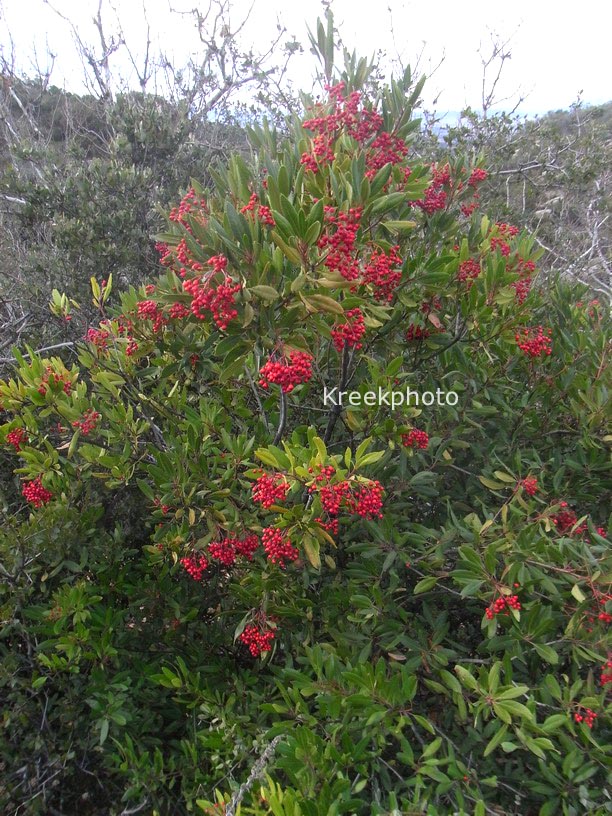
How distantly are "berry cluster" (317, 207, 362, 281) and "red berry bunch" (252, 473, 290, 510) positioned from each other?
0.78m

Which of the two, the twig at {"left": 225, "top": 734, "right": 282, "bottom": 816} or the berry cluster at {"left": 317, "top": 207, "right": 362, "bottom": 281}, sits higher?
the berry cluster at {"left": 317, "top": 207, "right": 362, "bottom": 281}

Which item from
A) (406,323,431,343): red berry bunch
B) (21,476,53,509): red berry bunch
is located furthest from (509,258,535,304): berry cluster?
(21,476,53,509): red berry bunch

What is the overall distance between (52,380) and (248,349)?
1.08 metres

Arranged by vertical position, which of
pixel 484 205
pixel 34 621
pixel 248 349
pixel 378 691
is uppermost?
pixel 484 205

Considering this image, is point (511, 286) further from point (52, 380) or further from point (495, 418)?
point (52, 380)

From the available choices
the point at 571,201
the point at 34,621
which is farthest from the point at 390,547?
the point at 571,201

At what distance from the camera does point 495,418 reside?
2910 millimetres

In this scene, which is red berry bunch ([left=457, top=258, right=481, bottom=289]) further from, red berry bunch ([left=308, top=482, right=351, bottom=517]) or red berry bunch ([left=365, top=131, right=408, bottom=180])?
red berry bunch ([left=308, top=482, right=351, bottom=517])

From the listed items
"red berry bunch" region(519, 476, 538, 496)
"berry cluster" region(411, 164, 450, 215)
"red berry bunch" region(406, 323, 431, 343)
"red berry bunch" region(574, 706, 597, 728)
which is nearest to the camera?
"red berry bunch" region(574, 706, 597, 728)

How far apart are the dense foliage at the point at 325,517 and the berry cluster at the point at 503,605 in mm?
13

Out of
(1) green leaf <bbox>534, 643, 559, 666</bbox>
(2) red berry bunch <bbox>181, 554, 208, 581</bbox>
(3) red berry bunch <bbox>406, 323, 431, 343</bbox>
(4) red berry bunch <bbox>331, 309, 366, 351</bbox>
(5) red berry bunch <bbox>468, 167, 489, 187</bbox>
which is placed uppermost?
(5) red berry bunch <bbox>468, 167, 489, 187</bbox>

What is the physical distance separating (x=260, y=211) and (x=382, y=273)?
0.53 metres

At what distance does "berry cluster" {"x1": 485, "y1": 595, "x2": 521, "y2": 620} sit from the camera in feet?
6.58

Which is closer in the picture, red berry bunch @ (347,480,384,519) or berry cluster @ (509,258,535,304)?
red berry bunch @ (347,480,384,519)
